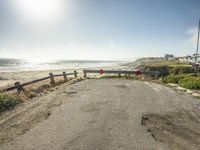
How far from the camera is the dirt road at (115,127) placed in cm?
659

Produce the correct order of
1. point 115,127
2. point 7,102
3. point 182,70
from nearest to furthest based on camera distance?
point 115,127
point 7,102
point 182,70

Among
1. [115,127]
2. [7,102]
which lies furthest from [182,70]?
[115,127]

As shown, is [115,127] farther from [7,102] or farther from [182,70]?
[182,70]

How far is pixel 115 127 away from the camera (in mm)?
8047

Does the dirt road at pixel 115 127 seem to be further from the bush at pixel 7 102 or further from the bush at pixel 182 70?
the bush at pixel 182 70

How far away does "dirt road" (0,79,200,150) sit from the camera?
659cm

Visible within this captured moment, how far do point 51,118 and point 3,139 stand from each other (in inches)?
96.6

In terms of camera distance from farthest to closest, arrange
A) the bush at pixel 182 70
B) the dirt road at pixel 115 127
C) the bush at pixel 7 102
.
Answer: the bush at pixel 182 70
the bush at pixel 7 102
the dirt road at pixel 115 127

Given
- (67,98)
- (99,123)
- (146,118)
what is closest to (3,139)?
(99,123)

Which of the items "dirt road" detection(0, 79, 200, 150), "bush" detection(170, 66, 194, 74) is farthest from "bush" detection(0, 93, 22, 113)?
"bush" detection(170, 66, 194, 74)

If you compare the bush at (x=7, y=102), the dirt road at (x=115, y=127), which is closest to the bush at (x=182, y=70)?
the dirt road at (x=115, y=127)

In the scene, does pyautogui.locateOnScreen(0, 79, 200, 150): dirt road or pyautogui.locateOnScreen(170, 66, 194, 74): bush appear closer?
pyautogui.locateOnScreen(0, 79, 200, 150): dirt road

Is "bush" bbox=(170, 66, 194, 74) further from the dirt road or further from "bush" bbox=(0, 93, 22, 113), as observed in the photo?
"bush" bbox=(0, 93, 22, 113)

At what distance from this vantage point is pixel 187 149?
6262 mm
